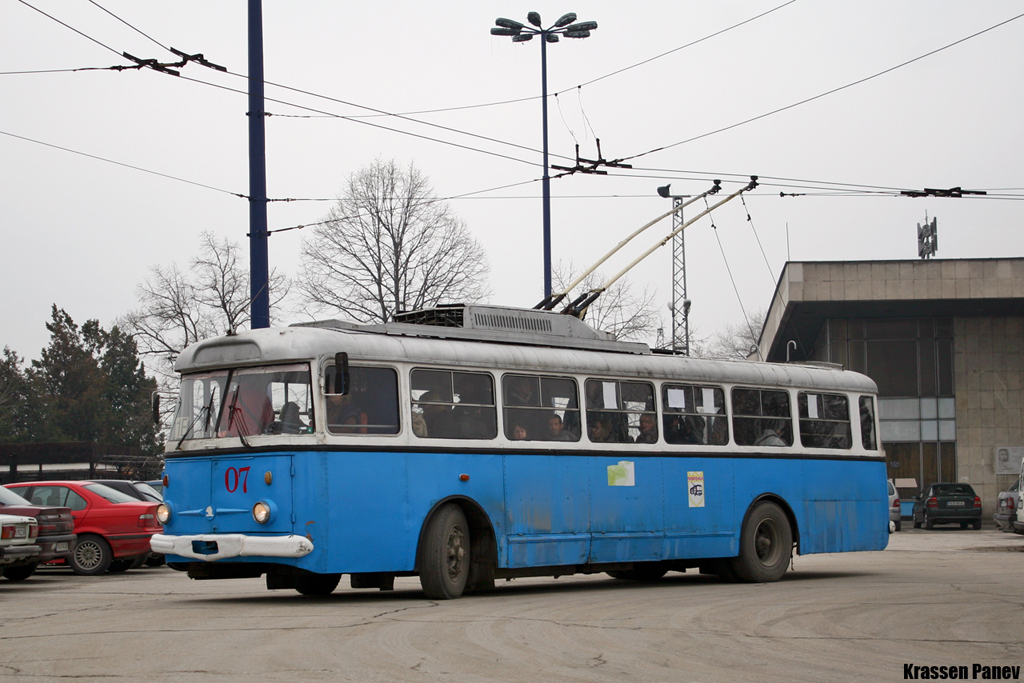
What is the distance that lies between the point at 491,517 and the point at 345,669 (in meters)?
5.35

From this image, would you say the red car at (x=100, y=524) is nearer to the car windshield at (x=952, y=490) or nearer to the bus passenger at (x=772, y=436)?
the bus passenger at (x=772, y=436)

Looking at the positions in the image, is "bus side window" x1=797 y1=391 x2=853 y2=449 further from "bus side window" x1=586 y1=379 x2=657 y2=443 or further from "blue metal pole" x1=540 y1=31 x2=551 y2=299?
"blue metal pole" x1=540 y1=31 x2=551 y2=299

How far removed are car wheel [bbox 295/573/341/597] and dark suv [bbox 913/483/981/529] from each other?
29.9 metres

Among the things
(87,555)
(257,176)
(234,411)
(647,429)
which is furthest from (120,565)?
(647,429)

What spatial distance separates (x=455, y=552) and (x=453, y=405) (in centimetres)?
149

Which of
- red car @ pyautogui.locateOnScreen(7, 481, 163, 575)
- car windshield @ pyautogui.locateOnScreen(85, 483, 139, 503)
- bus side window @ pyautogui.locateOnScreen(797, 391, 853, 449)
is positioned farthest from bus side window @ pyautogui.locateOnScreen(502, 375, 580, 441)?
car windshield @ pyautogui.locateOnScreen(85, 483, 139, 503)

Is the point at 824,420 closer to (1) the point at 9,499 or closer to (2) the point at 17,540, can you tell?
(2) the point at 17,540

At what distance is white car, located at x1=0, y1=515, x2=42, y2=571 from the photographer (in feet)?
49.0

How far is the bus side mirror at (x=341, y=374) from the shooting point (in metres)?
11.5

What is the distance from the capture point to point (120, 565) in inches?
800

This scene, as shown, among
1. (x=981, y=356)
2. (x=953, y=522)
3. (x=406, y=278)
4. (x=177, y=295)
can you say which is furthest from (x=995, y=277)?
(x=177, y=295)

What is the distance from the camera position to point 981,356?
1853 inches

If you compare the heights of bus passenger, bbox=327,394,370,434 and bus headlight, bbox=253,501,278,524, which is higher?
bus passenger, bbox=327,394,370,434

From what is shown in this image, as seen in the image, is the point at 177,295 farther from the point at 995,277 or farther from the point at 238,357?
the point at 238,357
